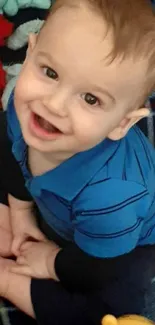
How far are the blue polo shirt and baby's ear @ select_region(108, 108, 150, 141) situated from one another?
0.04 metres

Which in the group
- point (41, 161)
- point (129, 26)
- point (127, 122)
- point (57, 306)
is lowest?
point (57, 306)

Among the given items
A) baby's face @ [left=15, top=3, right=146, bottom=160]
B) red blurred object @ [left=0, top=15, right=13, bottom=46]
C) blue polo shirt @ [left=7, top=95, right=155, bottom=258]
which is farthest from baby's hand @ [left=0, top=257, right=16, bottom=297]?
red blurred object @ [left=0, top=15, right=13, bottom=46]

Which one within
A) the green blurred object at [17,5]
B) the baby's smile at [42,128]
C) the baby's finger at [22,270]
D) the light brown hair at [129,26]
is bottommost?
the baby's finger at [22,270]

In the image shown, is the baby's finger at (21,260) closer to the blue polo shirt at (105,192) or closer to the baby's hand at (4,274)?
the baby's hand at (4,274)

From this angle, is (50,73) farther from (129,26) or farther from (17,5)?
(17,5)

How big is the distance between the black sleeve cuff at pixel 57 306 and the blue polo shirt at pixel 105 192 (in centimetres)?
10

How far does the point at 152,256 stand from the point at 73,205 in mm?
163

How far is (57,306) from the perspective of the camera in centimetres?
99

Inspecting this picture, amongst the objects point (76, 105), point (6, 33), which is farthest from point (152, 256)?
point (6, 33)

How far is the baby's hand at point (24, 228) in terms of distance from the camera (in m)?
1.08

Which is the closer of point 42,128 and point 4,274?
point 42,128

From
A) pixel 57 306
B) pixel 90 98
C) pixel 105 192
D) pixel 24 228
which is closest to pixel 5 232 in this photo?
pixel 24 228

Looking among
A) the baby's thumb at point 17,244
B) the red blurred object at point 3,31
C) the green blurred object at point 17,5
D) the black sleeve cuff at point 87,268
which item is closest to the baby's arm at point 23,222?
the baby's thumb at point 17,244

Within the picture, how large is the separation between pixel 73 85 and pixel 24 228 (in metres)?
0.38
